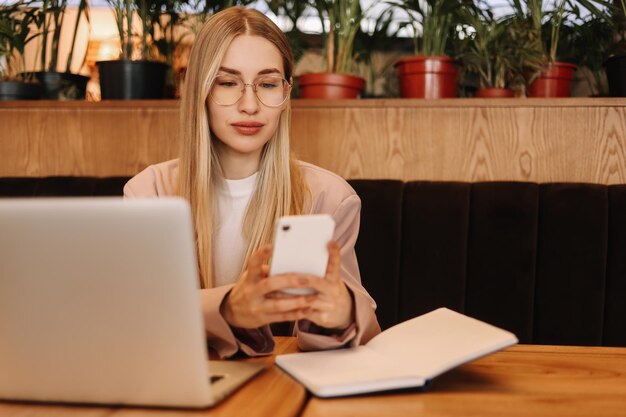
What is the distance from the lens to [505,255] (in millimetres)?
1575

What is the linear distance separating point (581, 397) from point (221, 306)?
504 millimetres

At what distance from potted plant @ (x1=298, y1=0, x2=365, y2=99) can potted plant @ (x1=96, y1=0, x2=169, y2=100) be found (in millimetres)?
424

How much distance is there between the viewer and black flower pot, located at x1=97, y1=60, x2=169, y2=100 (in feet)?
6.33

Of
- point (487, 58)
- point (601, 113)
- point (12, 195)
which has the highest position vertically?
point (487, 58)

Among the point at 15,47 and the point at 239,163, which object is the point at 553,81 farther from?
the point at 15,47

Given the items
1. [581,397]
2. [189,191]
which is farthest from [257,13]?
[581,397]

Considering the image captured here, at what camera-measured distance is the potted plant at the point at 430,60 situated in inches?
73.2

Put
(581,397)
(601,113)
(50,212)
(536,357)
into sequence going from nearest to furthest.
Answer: (50,212) < (581,397) < (536,357) < (601,113)

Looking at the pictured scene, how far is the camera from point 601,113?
1.77 metres

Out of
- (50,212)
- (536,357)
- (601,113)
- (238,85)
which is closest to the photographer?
(50,212)

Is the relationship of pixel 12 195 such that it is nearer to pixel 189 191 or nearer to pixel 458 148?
pixel 189 191

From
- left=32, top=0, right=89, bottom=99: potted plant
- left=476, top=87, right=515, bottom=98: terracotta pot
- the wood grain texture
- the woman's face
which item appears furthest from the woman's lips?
left=32, top=0, right=89, bottom=99: potted plant

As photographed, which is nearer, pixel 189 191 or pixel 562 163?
pixel 189 191

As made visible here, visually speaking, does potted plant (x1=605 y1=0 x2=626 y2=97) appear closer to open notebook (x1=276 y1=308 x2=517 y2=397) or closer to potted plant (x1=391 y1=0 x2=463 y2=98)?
potted plant (x1=391 y1=0 x2=463 y2=98)
